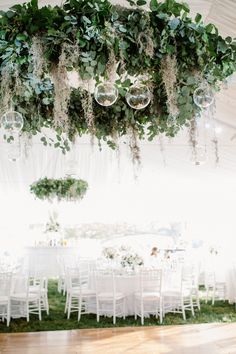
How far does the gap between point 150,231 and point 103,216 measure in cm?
189

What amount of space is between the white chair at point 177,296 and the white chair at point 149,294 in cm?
15

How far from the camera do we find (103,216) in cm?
1276

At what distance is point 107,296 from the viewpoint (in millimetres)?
6426

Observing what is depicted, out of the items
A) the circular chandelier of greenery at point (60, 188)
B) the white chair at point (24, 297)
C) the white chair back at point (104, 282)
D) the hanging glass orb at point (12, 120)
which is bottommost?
the white chair at point (24, 297)

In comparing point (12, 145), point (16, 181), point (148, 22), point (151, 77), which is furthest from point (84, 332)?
point (16, 181)

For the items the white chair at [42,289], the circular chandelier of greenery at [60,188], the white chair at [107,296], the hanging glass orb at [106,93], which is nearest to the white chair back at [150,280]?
the white chair at [107,296]

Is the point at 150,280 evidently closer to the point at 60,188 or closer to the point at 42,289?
the point at 42,289

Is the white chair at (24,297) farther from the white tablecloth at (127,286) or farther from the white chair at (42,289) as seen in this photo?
the white tablecloth at (127,286)

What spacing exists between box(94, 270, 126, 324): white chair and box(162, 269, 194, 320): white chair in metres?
0.73

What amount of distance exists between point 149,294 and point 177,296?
525 millimetres

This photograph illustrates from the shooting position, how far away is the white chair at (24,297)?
647 cm

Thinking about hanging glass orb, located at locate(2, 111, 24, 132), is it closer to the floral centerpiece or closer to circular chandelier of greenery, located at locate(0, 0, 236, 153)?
circular chandelier of greenery, located at locate(0, 0, 236, 153)

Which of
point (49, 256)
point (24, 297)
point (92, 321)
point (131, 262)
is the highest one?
point (49, 256)

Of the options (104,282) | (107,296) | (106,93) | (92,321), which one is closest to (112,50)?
(106,93)
